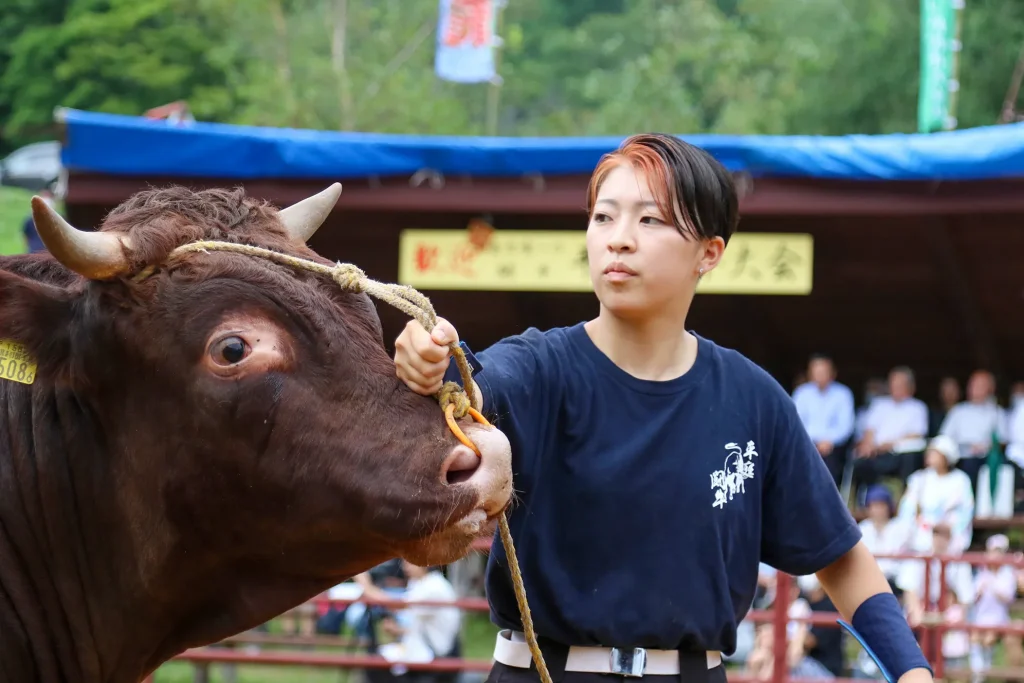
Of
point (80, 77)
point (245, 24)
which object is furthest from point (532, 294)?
point (80, 77)

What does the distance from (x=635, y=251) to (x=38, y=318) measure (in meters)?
1.27

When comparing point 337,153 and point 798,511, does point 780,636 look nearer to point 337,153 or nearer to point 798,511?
point 798,511

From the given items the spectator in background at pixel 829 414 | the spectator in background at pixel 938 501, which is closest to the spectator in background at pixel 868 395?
the spectator in background at pixel 829 414

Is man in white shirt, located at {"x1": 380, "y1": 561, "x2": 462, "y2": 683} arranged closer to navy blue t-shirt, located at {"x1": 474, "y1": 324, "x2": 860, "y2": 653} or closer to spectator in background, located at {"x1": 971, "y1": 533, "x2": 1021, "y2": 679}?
spectator in background, located at {"x1": 971, "y1": 533, "x2": 1021, "y2": 679}

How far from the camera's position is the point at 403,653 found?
882 cm

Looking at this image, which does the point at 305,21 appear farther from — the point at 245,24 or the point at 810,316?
the point at 810,316

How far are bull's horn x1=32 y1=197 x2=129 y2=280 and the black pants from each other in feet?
4.00

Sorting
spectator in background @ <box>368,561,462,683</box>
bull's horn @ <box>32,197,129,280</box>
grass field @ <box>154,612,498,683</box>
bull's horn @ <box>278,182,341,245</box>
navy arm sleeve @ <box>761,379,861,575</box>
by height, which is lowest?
grass field @ <box>154,612,498,683</box>

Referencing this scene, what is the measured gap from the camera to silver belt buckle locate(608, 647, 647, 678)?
112 inches

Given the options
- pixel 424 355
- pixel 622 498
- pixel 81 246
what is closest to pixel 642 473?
pixel 622 498

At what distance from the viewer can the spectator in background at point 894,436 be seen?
12211mm

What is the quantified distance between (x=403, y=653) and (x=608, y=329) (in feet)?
20.5

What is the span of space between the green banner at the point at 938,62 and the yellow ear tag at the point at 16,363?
14304 millimetres

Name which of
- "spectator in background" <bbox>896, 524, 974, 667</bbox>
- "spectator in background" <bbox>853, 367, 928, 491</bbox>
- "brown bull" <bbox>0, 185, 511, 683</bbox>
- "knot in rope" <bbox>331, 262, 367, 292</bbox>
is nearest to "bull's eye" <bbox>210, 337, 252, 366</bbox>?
"brown bull" <bbox>0, 185, 511, 683</bbox>
